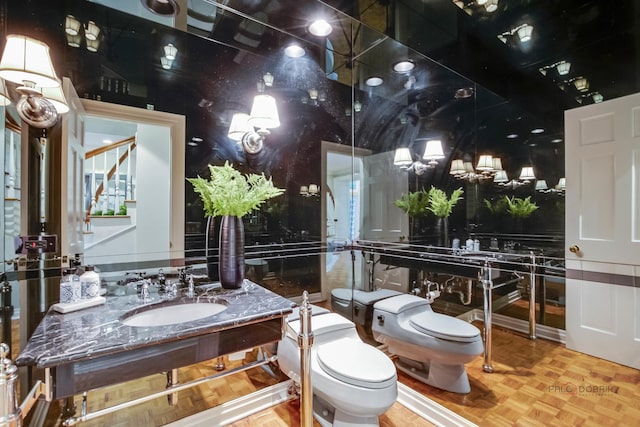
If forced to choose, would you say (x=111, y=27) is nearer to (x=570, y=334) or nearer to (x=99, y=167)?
(x=99, y=167)

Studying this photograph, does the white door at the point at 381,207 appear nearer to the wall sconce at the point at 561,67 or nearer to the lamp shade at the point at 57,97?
the wall sconce at the point at 561,67

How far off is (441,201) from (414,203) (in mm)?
226

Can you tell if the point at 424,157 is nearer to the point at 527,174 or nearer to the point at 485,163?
the point at 485,163

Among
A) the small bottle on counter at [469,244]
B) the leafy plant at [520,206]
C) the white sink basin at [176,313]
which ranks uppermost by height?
the leafy plant at [520,206]

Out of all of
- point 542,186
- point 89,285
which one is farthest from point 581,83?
point 89,285

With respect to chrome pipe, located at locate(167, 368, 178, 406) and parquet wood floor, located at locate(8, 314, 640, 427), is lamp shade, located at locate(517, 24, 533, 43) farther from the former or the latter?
chrome pipe, located at locate(167, 368, 178, 406)

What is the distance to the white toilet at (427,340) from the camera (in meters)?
1.89

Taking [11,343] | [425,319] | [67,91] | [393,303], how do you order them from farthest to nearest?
[393,303] < [425,319] < [67,91] < [11,343]

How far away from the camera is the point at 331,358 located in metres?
1.69

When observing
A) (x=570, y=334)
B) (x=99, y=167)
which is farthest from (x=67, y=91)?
(x=570, y=334)

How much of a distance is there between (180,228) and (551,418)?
2.40 meters

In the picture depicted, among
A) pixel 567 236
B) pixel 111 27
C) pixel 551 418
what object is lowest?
pixel 551 418

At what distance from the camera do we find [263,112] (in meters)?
2.13

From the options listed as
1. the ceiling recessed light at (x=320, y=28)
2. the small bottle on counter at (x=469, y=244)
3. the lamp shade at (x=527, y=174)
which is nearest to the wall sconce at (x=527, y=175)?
the lamp shade at (x=527, y=174)
